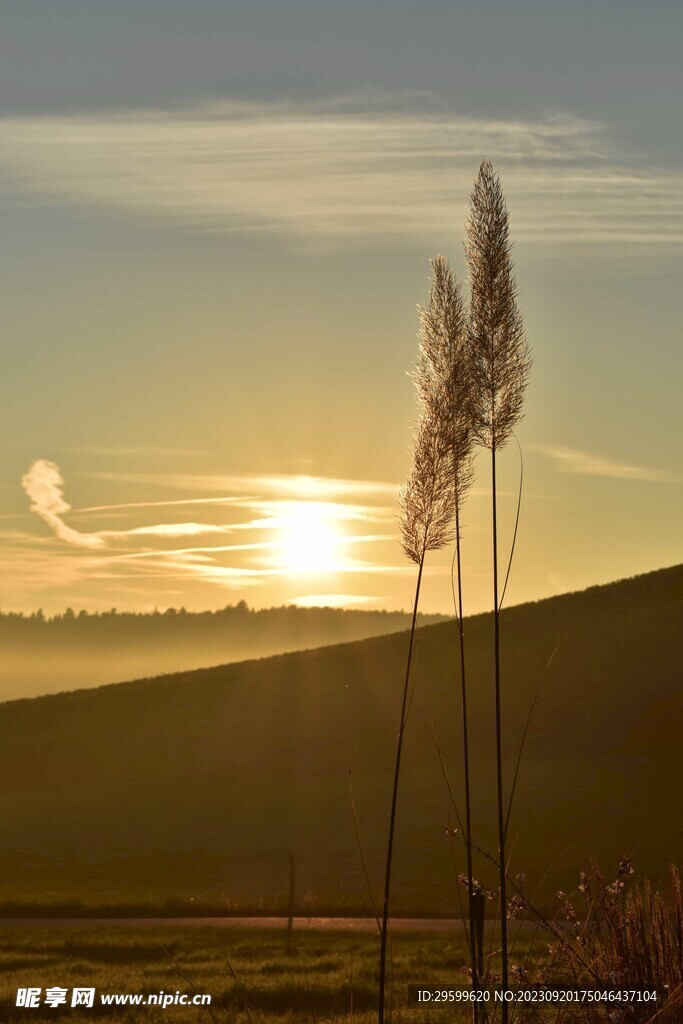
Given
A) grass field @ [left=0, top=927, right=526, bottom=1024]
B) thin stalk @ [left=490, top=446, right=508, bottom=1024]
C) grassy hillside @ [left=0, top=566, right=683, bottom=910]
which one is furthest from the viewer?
grassy hillside @ [left=0, top=566, right=683, bottom=910]

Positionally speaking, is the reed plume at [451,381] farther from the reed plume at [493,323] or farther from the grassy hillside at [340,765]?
the grassy hillside at [340,765]

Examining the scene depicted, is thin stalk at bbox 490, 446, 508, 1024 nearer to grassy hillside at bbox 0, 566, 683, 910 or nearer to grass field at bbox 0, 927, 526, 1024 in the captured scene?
grass field at bbox 0, 927, 526, 1024

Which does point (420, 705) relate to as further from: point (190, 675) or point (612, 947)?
point (612, 947)

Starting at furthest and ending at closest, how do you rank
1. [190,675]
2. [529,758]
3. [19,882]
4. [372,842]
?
1. [190,675]
2. [529,758]
3. [372,842]
4. [19,882]

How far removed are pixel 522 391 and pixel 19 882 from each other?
107 feet

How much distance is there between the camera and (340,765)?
159 feet

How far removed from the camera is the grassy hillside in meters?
34.2

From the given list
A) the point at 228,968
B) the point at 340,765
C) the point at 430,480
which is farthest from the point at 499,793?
the point at 340,765

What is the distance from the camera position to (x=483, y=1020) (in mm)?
4375

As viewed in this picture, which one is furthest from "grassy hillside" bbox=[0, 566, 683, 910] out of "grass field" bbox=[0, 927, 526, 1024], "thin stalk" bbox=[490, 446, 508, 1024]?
"thin stalk" bbox=[490, 446, 508, 1024]

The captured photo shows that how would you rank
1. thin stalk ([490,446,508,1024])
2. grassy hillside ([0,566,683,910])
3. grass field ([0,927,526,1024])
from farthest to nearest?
grassy hillside ([0,566,683,910]) → grass field ([0,927,526,1024]) → thin stalk ([490,446,508,1024])

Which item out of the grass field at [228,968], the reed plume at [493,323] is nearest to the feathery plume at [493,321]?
the reed plume at [493,323]

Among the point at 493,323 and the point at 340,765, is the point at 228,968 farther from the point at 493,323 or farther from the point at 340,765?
the point at 340,765

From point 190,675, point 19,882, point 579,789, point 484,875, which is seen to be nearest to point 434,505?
point 484,875
